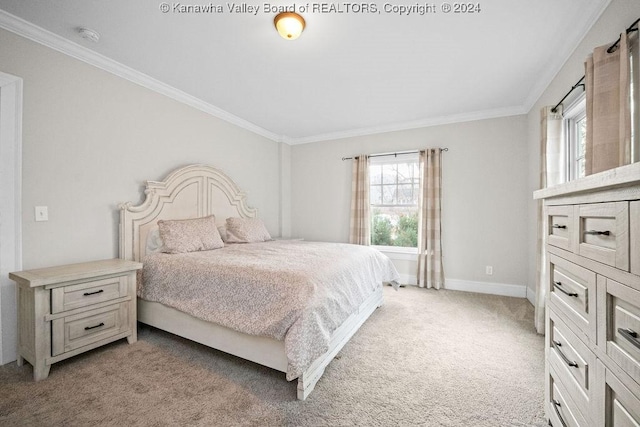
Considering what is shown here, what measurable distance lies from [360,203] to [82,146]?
137 inches

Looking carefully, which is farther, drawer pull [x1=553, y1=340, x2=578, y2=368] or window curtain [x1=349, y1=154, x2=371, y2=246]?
window curtain [x1=349, y1=154, x2=371, y2=246]

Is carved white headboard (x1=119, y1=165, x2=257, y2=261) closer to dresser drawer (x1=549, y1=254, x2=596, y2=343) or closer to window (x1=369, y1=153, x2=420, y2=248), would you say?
window (x1=369, y1=153, x2=420, y2=248)

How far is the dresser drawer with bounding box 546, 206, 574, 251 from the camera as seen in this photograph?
1.10 meters

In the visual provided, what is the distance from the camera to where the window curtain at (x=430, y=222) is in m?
3.86

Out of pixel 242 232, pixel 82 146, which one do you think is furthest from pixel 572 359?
pixel 82 146

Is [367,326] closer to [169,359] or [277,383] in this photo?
[277,383]

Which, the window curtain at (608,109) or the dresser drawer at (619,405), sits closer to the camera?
the dresser drawer at (619,405)

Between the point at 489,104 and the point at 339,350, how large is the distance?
3.50 m

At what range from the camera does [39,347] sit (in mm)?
1772

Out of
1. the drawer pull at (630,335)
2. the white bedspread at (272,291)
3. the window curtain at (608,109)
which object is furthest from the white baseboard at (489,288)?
the drawer pull at (630,335)

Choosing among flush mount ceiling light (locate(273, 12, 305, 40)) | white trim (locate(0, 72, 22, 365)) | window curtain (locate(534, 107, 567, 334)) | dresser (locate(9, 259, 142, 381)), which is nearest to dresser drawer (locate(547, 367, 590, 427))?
window curtain (locate(534, 107, 567, 334))

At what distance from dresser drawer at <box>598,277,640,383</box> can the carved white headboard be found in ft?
10.9

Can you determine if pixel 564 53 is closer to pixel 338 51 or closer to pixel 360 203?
pixel 338 51

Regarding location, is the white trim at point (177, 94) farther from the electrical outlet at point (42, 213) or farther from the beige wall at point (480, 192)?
the electrical outlet at point (42, 213)
